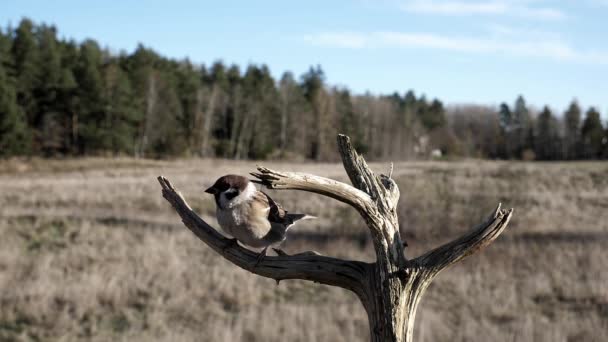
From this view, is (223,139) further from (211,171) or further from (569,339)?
(569,339)

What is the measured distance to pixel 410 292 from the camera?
79.0 inches

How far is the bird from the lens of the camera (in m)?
3.13

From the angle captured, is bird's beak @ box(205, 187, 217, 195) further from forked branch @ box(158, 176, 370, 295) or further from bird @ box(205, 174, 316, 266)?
forked branch @ box(158, 176, 370, 295)

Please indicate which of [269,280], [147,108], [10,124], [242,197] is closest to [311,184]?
[242,197]

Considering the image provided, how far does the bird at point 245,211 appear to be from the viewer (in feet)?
10.3

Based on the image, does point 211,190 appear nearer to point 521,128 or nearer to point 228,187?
point 228,187

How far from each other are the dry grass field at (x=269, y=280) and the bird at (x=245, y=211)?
8.68 m

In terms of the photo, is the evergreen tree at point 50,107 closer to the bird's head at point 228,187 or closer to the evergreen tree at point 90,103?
the evergreen tree at point 90,103

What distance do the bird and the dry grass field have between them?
342 inches

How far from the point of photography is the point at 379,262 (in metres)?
2.02

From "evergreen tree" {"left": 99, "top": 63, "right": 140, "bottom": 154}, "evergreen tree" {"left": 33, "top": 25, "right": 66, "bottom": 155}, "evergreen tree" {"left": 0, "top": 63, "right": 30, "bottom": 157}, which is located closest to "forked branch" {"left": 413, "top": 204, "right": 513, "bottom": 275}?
"evergreen tree" {"left": 0, "top": 63, "right": 30, "bottom": 157}

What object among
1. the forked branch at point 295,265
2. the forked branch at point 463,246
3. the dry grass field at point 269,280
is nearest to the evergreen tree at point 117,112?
the dry grass field at point 269,280

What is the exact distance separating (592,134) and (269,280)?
61.9 meters

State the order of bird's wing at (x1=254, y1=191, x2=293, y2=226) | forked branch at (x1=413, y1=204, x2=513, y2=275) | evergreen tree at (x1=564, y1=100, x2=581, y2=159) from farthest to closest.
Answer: evergreen tree at (x1=564, y1=100, x2=581, y2=159) → bird's wing at (x1=254, y1=191, x2=293, y2=226) → forked branch at (x1=413, y1=204, x2=513, y2=275)
